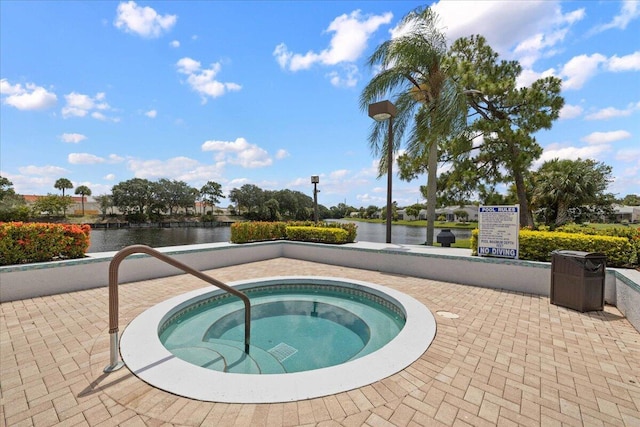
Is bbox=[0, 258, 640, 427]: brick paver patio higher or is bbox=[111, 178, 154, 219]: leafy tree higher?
bbox=[111, 178, 154, 219]: leafy tree

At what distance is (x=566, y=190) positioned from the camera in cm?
1709

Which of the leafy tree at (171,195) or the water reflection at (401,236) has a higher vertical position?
the leafy tree at (171,195)

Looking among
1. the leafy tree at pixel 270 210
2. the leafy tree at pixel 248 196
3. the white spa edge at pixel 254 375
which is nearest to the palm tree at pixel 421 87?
the white spa edge at pixel 254 375

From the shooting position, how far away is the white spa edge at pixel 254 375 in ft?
7.58

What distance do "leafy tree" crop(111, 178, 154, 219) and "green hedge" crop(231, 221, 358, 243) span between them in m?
60.5

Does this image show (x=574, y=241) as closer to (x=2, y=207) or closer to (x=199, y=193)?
(x=2, y=207)

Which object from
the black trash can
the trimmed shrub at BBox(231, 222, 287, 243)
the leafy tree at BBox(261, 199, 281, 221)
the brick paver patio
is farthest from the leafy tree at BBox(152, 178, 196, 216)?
the black trash can

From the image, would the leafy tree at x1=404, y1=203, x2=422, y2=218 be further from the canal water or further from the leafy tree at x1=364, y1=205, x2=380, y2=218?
the canal water

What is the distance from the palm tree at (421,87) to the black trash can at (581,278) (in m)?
5.85

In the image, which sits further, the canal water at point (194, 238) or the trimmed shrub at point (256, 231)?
the canal water at point (194, 238)

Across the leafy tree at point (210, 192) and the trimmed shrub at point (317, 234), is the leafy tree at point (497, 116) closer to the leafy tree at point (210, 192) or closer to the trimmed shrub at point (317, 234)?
the trimmed shrub at point (317, 234)

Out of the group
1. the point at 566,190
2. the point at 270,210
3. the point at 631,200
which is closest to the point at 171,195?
the point at 270,210

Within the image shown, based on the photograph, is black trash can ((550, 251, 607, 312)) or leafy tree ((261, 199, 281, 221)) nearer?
black trash can ((550, 251, 607, 312))

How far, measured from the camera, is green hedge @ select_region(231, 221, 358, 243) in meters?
9.25
